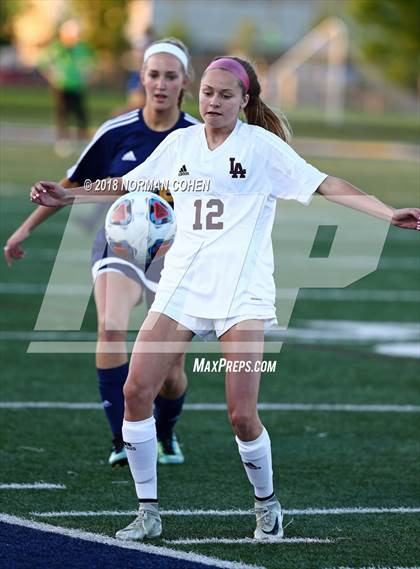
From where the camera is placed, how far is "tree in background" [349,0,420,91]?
4988 centimetres

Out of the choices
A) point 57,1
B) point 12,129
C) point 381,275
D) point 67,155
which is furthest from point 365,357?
point 57,1

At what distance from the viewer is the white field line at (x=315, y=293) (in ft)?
41.1

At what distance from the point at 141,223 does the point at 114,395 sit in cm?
132

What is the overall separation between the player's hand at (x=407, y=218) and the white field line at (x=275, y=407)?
3.11m

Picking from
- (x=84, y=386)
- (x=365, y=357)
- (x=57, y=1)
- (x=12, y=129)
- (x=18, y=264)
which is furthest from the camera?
(x=57, y=1)

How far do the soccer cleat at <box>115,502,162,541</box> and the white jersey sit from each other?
0.83 metres

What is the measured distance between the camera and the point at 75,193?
5.95 meters

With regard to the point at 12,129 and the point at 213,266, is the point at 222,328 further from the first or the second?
the point at 12,129

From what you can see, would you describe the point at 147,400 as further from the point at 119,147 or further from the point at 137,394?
the point at 119,147

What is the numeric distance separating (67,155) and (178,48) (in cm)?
2226

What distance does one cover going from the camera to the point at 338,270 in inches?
569

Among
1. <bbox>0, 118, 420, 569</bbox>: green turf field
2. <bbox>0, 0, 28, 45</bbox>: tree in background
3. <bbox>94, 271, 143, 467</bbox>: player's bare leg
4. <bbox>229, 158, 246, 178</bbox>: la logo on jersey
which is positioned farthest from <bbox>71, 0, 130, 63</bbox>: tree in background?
<bbox>229, 158, 246, 178</bbox>: la logo on jersey

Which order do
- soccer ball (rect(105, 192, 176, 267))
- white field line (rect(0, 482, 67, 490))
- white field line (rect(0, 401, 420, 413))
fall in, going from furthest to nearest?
white field line (rect(0, 401, 420, 413)) < white field line (rect(0, 482, 67, 490)) < soccer ball (rect(105, 192, 176, 267))

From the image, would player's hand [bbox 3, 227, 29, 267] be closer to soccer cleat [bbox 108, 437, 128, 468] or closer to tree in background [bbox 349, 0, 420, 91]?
soccer cleat [bbox 108, 437, 128, 468]
